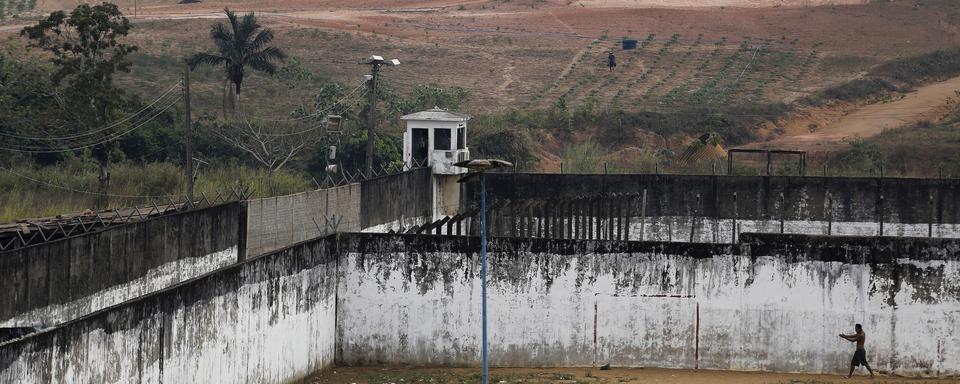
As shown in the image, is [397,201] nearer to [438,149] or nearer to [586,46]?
[438,149]

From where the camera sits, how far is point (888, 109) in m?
68.2

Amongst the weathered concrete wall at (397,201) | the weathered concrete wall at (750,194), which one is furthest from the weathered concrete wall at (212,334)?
the weathered concrete wall at (750,194)

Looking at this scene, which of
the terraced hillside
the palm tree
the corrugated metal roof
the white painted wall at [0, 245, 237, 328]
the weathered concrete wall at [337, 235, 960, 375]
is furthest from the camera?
the terraced hillside

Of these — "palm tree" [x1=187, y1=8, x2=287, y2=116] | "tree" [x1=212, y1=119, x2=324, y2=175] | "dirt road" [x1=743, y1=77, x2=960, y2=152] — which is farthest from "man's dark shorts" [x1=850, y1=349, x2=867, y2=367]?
"palm tree" [x1=187, y1=8, x2=287, y2=116]

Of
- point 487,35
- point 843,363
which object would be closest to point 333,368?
point 843,363

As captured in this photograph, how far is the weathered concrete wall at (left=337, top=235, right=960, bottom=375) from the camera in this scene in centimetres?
2331

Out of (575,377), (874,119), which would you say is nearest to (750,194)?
(575,377)

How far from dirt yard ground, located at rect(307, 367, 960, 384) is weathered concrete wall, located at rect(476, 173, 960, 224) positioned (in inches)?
539

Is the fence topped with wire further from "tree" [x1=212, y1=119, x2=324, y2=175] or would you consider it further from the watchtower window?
"tree" [x1=212, y1=119, x2=324, y2=175]

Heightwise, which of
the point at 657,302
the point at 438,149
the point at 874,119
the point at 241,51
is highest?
the point at 241,51

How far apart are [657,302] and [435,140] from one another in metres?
13.5

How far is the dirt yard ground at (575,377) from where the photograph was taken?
22766 mm

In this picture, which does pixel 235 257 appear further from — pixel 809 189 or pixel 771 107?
pixel 771 107

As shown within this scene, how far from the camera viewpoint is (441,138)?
119ft
